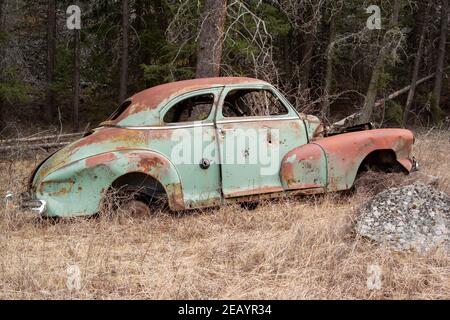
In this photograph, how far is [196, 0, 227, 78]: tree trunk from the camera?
9.27 meters

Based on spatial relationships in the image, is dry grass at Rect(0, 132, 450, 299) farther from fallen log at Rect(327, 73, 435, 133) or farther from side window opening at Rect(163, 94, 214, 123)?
fallen log at Rect(327, 73, 435, 133)

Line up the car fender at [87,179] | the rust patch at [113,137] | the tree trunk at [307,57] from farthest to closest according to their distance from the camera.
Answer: the tree trunk at [307,57] → the rust patch at [113,137] → the car fender at [87,179]

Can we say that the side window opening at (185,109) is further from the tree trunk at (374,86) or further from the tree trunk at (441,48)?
the tree trunk at (441,48)

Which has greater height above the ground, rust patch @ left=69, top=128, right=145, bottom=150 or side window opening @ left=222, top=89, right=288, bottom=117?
side window opening @ left=222, top=89, right=288, bottom=117

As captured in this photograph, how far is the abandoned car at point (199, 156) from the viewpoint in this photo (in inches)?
237

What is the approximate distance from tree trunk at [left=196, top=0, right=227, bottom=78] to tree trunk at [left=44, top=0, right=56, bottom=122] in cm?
1128

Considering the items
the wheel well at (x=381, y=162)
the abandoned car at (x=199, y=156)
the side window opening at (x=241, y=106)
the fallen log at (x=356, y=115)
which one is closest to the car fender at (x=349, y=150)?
the abandoned car at (x=199, y=156)

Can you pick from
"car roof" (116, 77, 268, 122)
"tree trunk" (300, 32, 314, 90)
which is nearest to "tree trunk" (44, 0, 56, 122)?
"tree trunk" (300, 32, 314, 90)

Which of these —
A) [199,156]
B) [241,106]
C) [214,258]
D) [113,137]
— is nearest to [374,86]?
[241,106]

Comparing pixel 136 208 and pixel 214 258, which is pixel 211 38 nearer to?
pixel 136 208

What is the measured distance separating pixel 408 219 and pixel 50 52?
1768 centimetres

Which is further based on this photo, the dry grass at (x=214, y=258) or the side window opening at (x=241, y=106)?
the side window opening at (x=241, y=106)

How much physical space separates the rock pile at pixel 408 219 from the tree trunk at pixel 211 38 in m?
4.53
